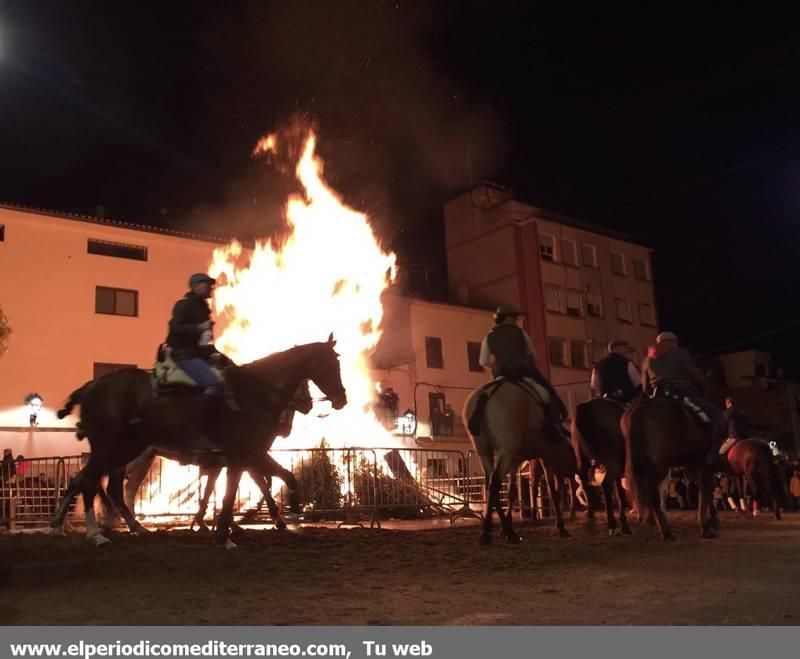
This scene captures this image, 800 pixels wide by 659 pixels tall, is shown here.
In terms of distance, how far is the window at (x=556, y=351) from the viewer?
4322 cm

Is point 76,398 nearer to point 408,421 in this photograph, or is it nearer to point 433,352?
point 408,421

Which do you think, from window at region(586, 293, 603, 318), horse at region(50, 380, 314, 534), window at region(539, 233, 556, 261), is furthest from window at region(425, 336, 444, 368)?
horse at region(50, 380, 314, 534)

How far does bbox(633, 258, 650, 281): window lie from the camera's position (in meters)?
49.8

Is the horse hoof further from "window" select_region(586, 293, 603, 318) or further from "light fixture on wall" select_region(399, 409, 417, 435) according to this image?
"window" select_region(586, 293, 603, 318)

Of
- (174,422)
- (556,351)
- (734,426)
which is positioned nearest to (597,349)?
(556,351)

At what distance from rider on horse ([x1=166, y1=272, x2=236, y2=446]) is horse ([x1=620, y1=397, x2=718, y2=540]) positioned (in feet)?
15.8

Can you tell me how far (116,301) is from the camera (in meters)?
31.8

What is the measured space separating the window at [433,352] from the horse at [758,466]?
2504 centimetres

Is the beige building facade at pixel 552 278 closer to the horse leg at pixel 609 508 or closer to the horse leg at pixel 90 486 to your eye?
the horse leg at pixel 609 508

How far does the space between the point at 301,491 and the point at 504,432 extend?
5748mm

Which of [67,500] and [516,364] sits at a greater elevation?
[516,364]

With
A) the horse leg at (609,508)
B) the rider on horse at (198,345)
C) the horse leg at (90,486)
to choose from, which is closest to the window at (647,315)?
the horse leg at (609,508)

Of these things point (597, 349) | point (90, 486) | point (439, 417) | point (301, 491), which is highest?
point (597, 349)
